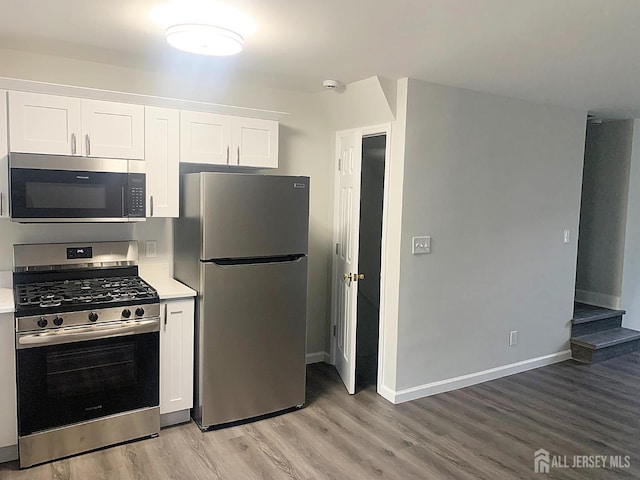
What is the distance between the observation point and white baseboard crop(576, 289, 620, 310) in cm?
534

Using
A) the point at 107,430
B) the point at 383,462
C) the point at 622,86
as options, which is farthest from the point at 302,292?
the point at 622,86

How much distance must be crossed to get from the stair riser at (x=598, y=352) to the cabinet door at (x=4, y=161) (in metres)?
4.76

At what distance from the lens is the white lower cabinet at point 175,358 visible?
3.06 metres

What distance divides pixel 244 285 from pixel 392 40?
1685mm

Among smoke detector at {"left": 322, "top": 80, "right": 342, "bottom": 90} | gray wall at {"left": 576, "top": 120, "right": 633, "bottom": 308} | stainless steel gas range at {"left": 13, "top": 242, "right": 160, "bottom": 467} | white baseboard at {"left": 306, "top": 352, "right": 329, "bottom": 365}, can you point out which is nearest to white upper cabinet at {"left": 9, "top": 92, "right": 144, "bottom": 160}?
stainless steel gas range at {"left": 13, "top": 242, "right": 160, "bottom": 467}

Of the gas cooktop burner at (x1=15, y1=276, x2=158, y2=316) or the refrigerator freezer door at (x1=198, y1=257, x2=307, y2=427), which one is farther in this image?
the refrigerator freezer door at (x1=198, y1=257, x2=307, y2=427)

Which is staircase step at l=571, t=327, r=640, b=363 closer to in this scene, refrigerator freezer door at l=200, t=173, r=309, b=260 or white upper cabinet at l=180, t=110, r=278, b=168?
refrigerator freezer door at l=200, t=173, r=309, b=260

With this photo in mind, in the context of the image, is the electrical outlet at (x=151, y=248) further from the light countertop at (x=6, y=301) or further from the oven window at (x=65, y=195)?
the light countertop at (x=6, y=301)

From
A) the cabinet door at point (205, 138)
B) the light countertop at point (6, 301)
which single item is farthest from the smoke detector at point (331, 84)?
the light countertop at point (6, 301)

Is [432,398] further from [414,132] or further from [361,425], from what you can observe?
[414,132]

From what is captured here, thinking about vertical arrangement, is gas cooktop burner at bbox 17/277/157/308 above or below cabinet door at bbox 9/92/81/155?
below

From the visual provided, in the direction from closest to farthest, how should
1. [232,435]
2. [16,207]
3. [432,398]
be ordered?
[16,207] → [232,435] → [432,398]

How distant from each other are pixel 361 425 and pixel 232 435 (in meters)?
0.84

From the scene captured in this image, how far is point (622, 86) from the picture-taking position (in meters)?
3.59
